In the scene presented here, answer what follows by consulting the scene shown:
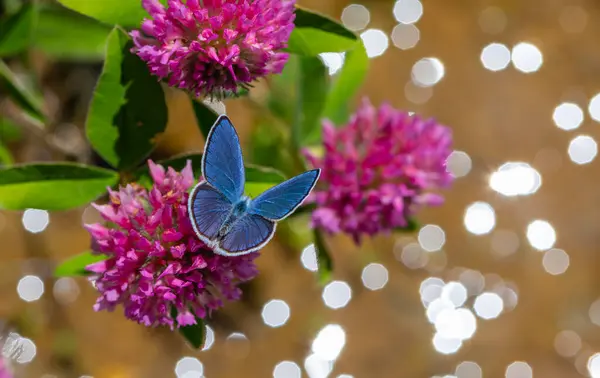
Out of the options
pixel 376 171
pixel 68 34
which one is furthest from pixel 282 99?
pixel 68 34

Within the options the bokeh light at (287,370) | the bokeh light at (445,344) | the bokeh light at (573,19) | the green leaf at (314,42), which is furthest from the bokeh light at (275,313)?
the bokeh light at (573,19)

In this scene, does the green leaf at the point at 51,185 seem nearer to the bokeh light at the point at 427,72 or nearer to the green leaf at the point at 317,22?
the green leaf at the point at 317,22

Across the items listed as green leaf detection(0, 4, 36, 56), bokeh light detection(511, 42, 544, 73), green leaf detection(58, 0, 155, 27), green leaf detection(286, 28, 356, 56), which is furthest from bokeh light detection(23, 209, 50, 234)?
bokeh light detection(511, 42, 544, 73)

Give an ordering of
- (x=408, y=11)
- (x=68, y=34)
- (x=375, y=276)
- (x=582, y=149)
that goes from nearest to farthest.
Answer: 1. (x=68, y=34)
2. (x=375, y=276)
3. (x=582, y=149)
4. (x=408, y=11)

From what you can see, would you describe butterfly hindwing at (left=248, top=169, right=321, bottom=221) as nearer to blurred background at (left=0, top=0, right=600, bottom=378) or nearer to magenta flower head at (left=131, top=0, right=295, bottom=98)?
magenta flower head at (left=131, top=0, right=295, bottom=98)

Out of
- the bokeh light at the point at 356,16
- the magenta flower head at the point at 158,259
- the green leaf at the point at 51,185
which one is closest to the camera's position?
the magenta flower head at the point at 158,259

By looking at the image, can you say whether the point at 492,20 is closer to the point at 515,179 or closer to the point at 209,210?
the point at 515,179
